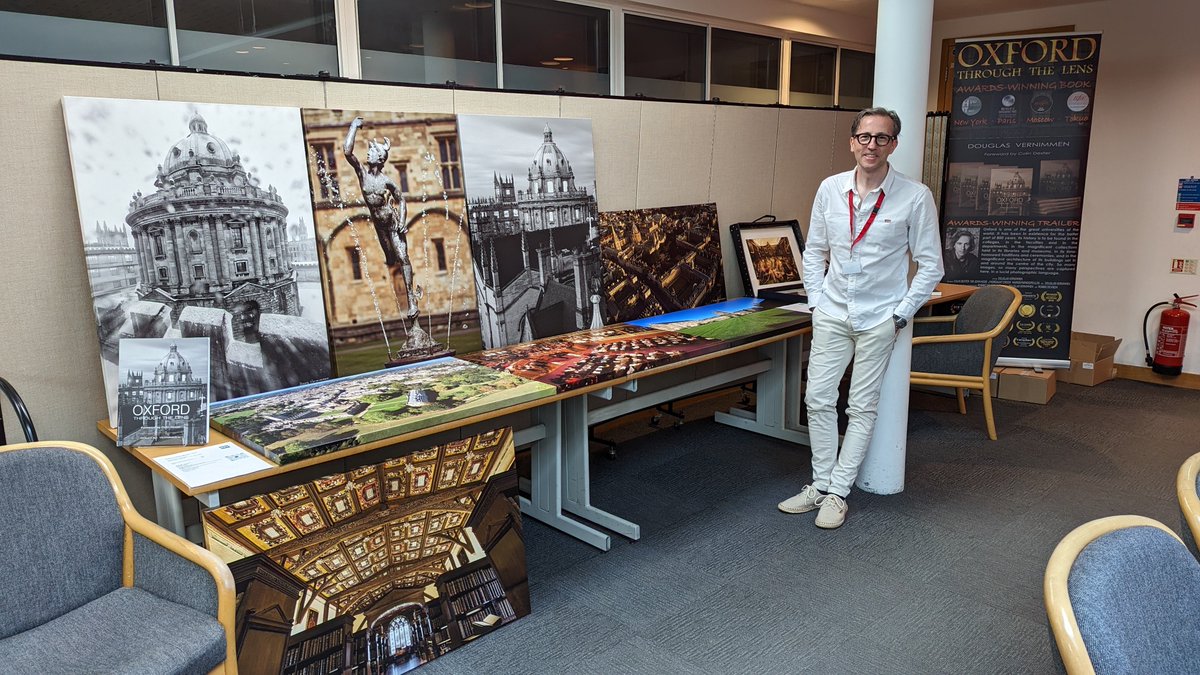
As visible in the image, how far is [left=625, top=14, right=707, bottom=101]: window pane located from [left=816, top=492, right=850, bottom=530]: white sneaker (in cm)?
324

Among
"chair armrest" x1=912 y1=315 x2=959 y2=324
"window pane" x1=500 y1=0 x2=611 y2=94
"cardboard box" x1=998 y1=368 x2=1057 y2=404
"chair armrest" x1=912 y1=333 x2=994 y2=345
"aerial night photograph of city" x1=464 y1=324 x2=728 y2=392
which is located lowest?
"cardboard box" x1=998 y1=368 x2=1057 y2=404

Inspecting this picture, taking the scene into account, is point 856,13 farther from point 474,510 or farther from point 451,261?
point 474,510

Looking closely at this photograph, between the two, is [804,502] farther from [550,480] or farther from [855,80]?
[855,80]

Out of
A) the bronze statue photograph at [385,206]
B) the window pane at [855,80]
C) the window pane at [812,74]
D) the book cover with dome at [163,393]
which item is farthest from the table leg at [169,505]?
the window pane at [855,80]

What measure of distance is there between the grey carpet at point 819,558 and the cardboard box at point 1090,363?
100 centimetres

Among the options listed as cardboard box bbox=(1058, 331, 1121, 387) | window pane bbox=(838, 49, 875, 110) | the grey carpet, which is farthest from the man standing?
window pane bbox=(838, 49, 875, 110)

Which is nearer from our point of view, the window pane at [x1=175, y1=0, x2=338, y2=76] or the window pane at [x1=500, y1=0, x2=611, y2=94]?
the window pane at [x1=175, y1=0, x2=338, y2=76]

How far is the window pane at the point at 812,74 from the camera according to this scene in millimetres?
6883

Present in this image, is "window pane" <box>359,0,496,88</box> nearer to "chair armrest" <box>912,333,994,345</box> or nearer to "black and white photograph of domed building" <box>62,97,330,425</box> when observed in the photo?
"black and white photograph of domed building" <box>62,97,330,425</box>

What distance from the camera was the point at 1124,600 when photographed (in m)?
1.21

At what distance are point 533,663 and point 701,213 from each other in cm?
283

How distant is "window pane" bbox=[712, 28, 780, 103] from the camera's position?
20.1 feet

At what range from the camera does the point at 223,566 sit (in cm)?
193

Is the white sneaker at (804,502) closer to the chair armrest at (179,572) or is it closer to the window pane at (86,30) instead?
the chair armrest at (179,572)
